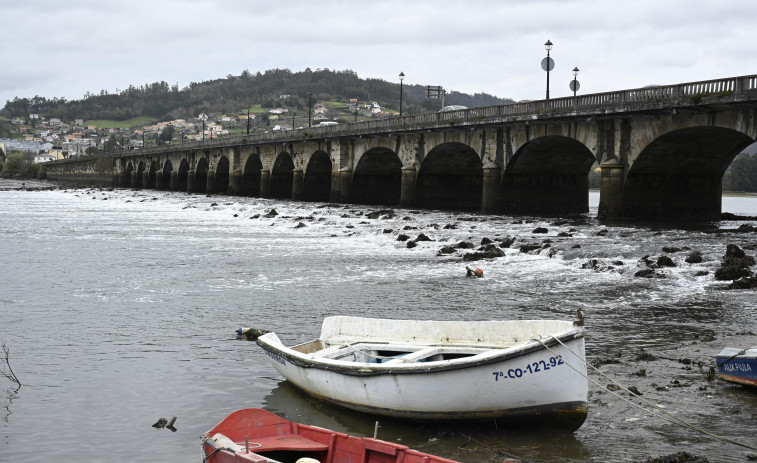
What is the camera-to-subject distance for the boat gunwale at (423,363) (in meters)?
7.39

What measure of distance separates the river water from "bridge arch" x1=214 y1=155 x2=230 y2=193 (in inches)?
2227

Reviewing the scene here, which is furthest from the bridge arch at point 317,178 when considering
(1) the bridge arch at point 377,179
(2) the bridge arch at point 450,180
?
(2) the bridge arch at point 450,180

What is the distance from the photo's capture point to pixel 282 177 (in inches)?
2918

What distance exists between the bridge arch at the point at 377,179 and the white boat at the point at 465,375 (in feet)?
156

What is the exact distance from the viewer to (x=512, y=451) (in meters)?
7.50

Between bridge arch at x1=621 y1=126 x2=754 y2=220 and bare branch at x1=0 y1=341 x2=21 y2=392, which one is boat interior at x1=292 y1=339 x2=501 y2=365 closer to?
bare branch at x1=0 y1=341 x2=21 y2=392

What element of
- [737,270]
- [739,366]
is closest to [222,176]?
[737,270]

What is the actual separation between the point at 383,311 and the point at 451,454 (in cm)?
754

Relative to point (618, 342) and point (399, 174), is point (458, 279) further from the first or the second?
point (399, 174)

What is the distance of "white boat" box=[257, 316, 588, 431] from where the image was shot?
750 centimetres

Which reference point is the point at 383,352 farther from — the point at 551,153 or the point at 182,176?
the point at 182,176

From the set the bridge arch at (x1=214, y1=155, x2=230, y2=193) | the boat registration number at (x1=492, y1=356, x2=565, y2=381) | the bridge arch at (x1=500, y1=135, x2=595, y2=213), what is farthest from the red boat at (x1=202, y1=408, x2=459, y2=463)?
the bridge arch at (x1=214, y1=155, x2=230, y2=193)

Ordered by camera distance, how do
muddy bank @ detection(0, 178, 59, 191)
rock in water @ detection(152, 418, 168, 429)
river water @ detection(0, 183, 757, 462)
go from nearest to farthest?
river water @ detection(0, 183, 757, 462), rock in water @ detection(152, 418, 168, 429), muddy bank @ detection(0, 178, 59, 191)

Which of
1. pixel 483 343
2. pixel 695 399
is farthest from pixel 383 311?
pixel 695 399
